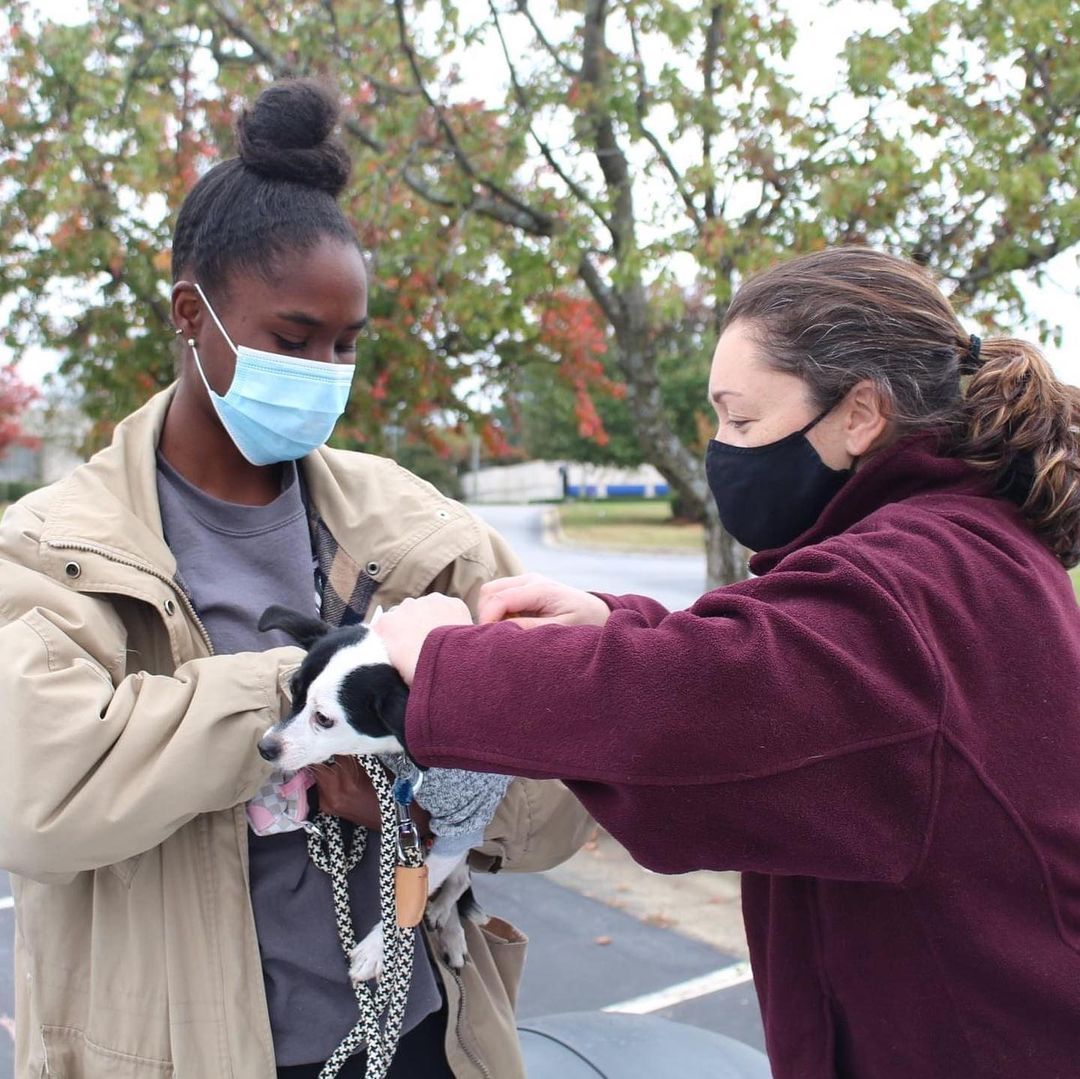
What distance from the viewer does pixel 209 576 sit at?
2068 millimetres

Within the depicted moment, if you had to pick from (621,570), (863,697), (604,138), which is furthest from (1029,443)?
(621,570)

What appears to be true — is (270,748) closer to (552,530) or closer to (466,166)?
(466,166)

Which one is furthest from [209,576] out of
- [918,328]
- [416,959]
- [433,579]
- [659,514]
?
[659,514]

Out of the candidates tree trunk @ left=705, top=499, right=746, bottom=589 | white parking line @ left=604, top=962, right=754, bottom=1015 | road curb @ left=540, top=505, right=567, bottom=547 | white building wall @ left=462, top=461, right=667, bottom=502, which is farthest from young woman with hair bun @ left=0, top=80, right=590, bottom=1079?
white building wall @ left=462, top=461, right=667, bottom=502

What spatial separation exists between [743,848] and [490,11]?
6.61 meters

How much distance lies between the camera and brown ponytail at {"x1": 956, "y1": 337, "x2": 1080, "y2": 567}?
155 cm

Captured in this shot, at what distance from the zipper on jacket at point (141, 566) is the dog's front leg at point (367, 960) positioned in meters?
0.59

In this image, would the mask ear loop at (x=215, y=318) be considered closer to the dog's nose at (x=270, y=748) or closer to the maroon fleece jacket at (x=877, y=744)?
the dog's nose at (x=270, y=748)

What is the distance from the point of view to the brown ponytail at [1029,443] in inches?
61.1

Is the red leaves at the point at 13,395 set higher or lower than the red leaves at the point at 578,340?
lower

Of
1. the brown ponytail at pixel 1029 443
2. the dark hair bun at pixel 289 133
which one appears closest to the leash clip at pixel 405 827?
the brown ponytail at pixel 1029 443

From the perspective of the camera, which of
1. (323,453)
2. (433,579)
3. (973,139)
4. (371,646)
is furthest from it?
(973,139)

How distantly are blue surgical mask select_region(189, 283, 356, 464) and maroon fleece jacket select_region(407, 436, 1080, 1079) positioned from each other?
0.91 m

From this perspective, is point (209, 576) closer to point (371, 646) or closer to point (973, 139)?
point (371, 646)
